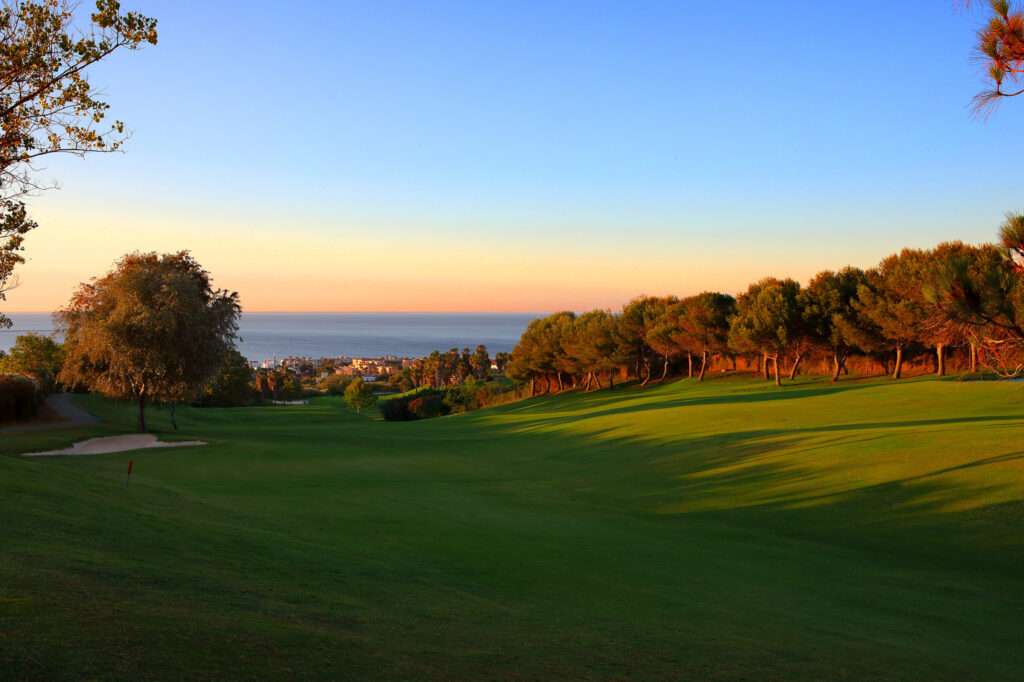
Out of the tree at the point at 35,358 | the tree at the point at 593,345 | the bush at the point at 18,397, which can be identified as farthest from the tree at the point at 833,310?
the tree at the point at 35,358

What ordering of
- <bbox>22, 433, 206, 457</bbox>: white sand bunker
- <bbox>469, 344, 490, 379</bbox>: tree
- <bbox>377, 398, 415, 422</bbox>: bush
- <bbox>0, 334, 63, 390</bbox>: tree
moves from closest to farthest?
<bbox>22, 433, 206, 457</bbox>: white sand bunker < <bbox>0, 334, 63, 390</bbox>: tree < <bbox>377, 398, 415, 422</bbox>: bush < <bbox>469, 344, 490, 379</bbox>: tree

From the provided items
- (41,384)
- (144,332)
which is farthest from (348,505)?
(41,384)

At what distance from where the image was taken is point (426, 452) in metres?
29.8

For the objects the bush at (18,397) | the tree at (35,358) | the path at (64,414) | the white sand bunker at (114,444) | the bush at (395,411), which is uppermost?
the tree at (35,358)

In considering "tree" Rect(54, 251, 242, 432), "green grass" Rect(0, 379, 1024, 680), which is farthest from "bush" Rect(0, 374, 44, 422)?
"green grass" Rect(0, 379, 1024, 680)

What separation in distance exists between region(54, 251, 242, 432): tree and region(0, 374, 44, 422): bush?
206 inches

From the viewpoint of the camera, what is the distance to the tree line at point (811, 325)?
938 cm

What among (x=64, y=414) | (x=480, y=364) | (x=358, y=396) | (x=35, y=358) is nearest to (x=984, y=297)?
(x=64, y=414)

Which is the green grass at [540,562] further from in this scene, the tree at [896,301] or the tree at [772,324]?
the tree at [772,324]

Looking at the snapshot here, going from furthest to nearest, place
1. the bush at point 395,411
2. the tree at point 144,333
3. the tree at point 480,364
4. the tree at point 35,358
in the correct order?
the tree at point 480,364, the bush at point 395,411, the tree at point 35,358, the tree at point 144,333

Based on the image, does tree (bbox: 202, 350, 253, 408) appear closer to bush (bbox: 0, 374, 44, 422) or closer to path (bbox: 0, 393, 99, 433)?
path (bbox: 0, 393, 99, 433)

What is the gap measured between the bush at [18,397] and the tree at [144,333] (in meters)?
5.23

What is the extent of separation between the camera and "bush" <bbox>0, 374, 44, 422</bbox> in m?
33.5

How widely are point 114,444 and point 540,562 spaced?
25.7 m
